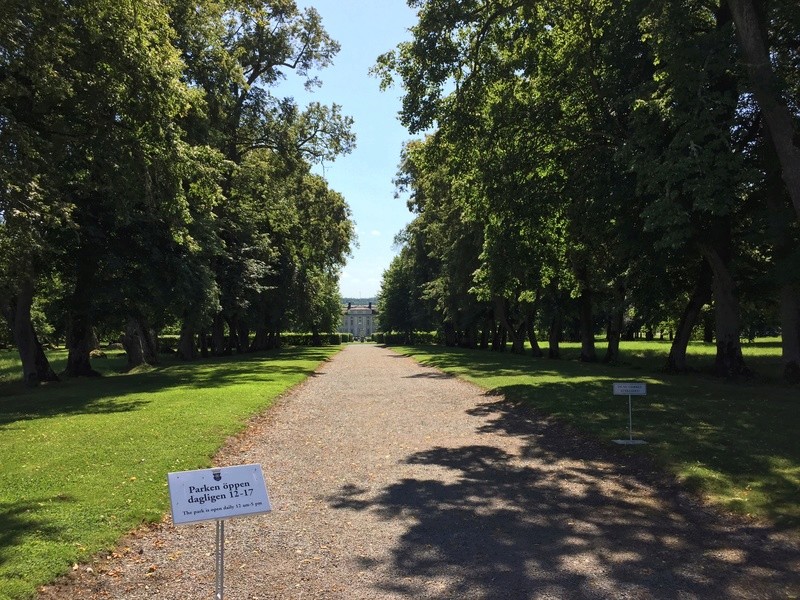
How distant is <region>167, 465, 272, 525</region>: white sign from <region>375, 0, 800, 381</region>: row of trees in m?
9.53

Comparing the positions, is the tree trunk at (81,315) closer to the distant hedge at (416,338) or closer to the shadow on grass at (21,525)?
the shadow on grass at (21,525)

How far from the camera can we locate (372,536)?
17.5 ft

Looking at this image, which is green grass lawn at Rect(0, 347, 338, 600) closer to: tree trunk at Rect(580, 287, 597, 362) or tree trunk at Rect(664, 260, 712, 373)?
tree trunk at Rect(664, 260, 712, 373)

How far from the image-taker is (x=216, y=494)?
391 cm

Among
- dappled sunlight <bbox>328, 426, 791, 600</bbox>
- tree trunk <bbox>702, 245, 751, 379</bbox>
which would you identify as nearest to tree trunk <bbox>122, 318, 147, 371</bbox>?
dappled sunlight <bbox>328, 426, 791, 600</bbox>

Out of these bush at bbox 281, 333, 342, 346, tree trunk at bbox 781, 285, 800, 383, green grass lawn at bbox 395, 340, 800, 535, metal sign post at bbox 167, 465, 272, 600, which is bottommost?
bush at bbox 281, 333, 342, 346

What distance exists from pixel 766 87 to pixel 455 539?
9.95 metres

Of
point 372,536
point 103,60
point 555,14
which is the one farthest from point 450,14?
point 372,536

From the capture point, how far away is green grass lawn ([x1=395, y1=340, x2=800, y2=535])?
653 cm

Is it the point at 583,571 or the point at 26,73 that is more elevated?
the point at 26,73

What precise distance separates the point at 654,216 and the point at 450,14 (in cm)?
679

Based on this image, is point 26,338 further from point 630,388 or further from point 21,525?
point 630,388

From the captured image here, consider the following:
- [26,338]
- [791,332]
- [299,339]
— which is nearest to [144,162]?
[26,338]

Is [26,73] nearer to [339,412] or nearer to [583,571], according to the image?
[339,412]
